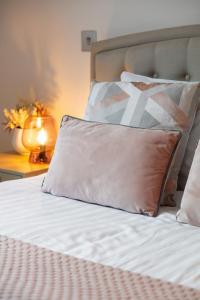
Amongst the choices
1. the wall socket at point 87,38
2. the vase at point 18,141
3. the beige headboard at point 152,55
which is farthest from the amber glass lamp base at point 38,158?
the wall socket at point 87,38

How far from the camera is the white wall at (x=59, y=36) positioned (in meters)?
2.50

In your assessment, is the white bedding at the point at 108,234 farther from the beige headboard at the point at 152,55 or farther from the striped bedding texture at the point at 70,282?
the beige headboard at the point at 152,55

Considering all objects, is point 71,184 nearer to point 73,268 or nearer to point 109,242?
point 109,242

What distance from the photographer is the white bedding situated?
1262 mm

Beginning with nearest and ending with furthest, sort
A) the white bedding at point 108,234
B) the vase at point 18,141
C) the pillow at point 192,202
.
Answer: the white bedding at point 108,234 → the pillow at point 192,202 → the vase at point 18,141

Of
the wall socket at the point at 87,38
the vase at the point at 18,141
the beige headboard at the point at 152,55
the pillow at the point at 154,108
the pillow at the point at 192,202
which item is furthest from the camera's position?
the vase at the point at 18,141

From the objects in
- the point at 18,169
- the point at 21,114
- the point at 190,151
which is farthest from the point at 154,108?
the point at 21,114

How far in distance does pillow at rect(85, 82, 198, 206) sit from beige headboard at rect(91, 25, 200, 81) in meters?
0.33

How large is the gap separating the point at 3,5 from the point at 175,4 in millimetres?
1157

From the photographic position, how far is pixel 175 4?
2.39 meters

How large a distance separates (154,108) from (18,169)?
0.92 m

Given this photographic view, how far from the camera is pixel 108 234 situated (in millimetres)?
1491

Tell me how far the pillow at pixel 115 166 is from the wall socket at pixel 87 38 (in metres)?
0.90

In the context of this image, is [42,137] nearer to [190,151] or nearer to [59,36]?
[59,36]
